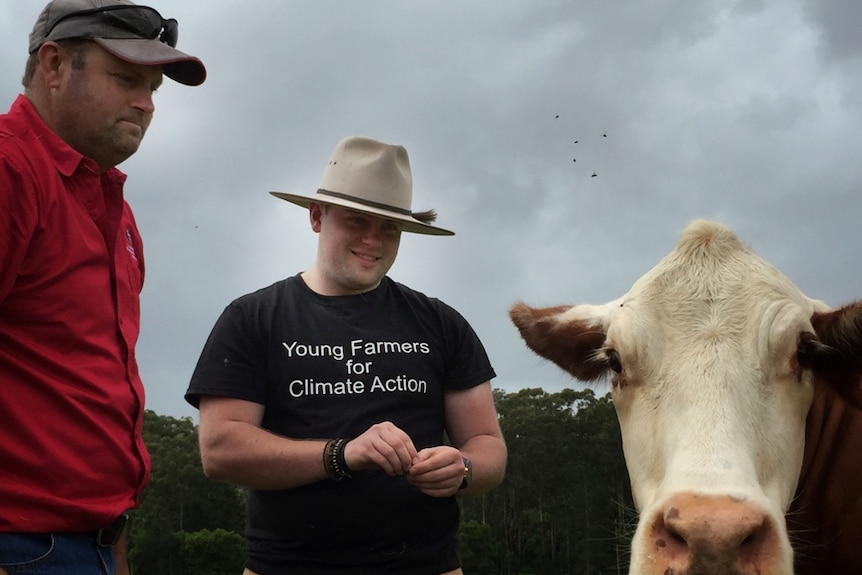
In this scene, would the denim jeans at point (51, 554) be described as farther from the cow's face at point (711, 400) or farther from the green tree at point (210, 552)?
the green tree at point (210, 552)

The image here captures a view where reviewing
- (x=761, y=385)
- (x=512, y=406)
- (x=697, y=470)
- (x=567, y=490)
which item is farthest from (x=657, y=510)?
(x=567, y=490)

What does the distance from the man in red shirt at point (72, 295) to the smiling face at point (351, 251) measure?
1401mm

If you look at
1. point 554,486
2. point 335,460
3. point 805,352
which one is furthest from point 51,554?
point 554,486

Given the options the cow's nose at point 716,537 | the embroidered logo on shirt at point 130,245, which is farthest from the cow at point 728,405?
the embroidered logo on shirt at point 130,245

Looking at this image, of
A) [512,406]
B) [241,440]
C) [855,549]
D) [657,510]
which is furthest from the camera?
[512,406]

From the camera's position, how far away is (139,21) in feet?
12.6

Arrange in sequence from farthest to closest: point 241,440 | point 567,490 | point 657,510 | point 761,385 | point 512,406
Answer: point 567,490 → point 512,406 → point 241,440 → point 761,385 → point 657,510

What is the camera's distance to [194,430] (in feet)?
192

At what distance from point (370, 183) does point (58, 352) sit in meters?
2.20

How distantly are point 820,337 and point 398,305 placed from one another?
2.29 m

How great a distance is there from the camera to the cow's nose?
3342 millimetres

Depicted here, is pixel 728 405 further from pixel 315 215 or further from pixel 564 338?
pixel 315 215

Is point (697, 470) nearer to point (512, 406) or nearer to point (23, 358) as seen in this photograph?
point (23, 358)

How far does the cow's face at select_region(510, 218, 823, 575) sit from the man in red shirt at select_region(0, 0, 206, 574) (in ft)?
7.19
